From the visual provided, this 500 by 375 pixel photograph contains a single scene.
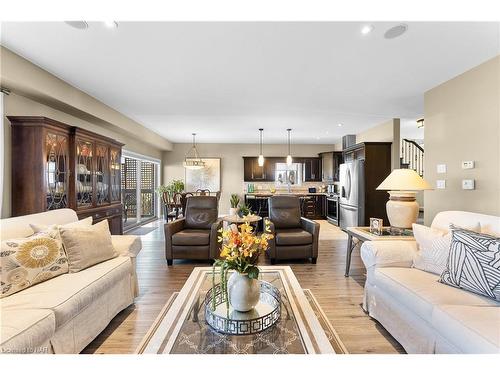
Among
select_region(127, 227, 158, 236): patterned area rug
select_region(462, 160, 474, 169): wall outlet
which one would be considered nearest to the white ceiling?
select_region(462, 160, 474, 169): wall outlet

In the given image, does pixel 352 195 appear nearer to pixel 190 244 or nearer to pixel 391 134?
pixel 391 134

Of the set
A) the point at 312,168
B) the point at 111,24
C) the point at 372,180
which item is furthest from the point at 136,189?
the point at 372,180

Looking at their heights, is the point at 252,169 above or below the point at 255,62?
below

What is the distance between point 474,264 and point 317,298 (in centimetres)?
148

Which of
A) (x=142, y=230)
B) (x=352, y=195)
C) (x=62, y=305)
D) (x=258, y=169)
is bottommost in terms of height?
(x=142, y=230)

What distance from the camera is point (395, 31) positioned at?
86.9 inches

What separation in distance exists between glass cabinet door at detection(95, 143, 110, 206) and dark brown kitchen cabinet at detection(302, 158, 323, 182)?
621 cm

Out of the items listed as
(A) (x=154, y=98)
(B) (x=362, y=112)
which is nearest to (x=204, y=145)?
(A) (x=154, y=98)

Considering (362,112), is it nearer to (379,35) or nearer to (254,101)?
(254,101)

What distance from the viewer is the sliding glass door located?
6613 millimetres

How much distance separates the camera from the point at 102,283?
2.00 meters

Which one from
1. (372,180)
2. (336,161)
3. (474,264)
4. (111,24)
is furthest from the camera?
(336,161)
